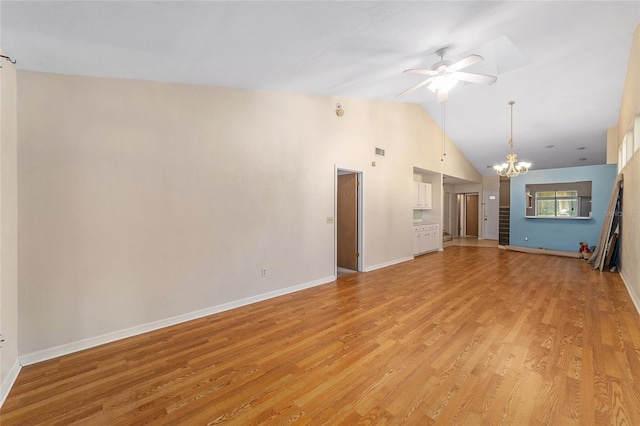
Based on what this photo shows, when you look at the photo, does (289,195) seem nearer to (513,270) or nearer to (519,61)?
(519,61)

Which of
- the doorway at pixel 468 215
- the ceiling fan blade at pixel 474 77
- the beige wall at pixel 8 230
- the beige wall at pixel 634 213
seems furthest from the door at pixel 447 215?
the beige wall at pixel 8 230

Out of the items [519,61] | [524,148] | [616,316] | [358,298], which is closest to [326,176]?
[358,298]

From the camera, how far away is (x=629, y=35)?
12.6 feet

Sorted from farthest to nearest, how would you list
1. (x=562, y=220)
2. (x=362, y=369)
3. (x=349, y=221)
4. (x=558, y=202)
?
(x=558, y=202)
(x=562, y=220)
(x=349, y=221)
(x=362, y=369)

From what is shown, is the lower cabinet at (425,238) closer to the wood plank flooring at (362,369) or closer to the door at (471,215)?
the wood plank flooring at (362,369)

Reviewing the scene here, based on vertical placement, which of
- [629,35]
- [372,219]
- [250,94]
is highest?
[629,35]

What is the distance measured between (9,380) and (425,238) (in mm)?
7617

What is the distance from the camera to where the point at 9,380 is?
2000mm

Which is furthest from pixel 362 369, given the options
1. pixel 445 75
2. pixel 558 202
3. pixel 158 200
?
pixel 558 202

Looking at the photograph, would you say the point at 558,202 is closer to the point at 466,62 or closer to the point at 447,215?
the point at 447,215

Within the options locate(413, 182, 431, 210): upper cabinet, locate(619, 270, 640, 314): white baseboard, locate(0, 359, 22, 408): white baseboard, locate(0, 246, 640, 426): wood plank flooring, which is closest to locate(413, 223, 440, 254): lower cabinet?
locate(413, 182, 431, 210): upper cabinet

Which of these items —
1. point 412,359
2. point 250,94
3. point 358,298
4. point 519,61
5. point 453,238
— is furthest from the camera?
point 453,238

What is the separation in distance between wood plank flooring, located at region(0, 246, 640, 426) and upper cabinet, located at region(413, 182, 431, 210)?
12.9 feet

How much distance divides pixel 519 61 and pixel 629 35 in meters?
1.25
